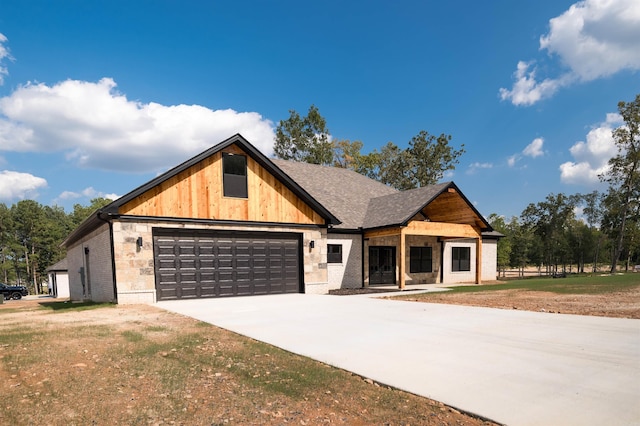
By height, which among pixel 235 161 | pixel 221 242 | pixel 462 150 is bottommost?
pixel 221 242

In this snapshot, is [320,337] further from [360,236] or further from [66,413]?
[360,236]

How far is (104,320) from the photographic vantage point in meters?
9.50

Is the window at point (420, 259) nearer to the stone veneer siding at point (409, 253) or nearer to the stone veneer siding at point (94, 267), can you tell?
the stone veneer siding at point (409, 253)

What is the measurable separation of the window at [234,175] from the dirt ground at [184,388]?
29.6 feet

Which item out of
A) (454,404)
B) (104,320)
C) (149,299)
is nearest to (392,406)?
(454,404)

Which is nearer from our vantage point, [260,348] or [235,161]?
[260,348]

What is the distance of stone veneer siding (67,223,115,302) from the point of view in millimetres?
14164

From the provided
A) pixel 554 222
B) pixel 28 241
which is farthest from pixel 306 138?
pixel 28 241

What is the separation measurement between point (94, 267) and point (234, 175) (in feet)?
25.4

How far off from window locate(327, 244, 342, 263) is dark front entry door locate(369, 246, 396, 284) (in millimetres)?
2119

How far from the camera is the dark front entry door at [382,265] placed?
20969mm

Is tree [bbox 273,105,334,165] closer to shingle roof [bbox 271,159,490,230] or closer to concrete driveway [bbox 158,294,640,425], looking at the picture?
shingle roof [bbox 271,159,490,230]

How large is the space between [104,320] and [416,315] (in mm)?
8118

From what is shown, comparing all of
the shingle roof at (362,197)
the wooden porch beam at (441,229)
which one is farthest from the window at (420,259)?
the wooden porch beam at (441,229)
